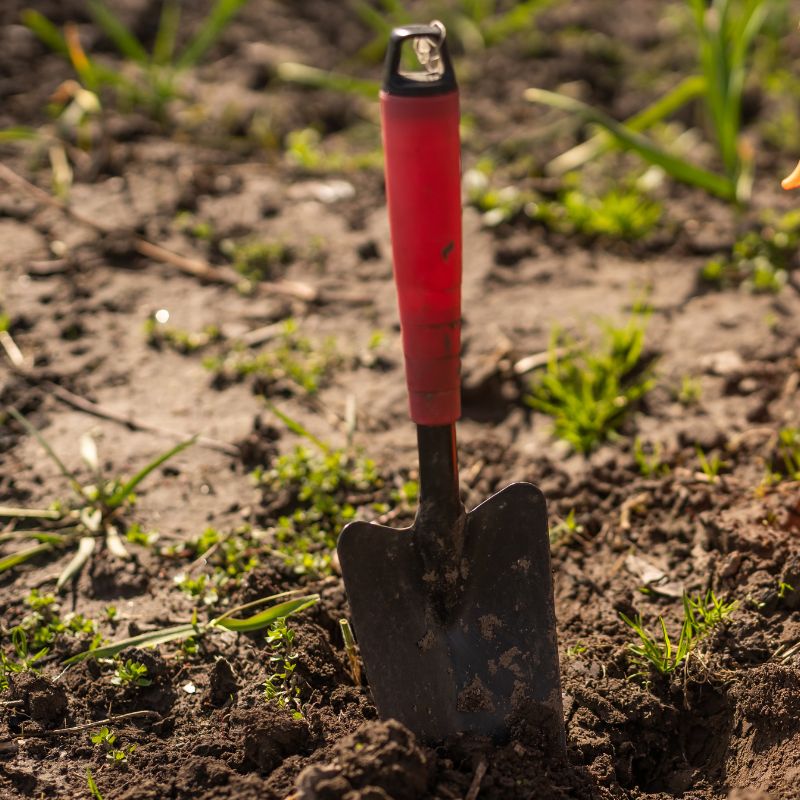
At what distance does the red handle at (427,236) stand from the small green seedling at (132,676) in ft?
2.56

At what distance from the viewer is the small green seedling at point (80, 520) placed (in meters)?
2.38

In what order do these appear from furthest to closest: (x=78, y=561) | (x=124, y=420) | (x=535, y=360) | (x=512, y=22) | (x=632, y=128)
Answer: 1. (x=512, y=22)
2. (x=632, y=128)
3. (x=535, y=360)
4. (x=124, y=420)
5. (x=78, y=561)

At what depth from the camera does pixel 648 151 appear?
3.31m

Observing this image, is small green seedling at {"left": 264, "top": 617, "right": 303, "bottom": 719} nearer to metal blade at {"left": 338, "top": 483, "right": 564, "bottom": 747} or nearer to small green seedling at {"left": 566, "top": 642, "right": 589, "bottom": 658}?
metal blade at {"left": 338, "top": 483, "right": 564, "bottom": 747}

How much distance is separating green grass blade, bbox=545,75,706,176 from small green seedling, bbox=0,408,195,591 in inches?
78.8

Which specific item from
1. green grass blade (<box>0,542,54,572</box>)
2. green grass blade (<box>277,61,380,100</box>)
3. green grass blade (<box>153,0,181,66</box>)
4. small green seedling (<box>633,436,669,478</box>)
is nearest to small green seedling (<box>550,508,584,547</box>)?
small green seedling (<box>633,436,669,478</box>)

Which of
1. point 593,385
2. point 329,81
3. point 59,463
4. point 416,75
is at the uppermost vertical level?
point 416,75

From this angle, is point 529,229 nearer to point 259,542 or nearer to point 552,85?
point 552,85

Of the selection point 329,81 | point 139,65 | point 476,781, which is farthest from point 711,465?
point 139,65

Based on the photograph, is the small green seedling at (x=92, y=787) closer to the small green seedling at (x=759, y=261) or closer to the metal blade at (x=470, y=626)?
the metal blade at (x=470, y=626)

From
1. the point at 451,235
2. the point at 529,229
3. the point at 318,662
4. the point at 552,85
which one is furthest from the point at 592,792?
the point at 552,85

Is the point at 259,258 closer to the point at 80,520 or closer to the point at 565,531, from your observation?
the point at 80,520

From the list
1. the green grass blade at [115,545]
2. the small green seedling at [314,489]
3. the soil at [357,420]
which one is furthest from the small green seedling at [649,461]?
the green grass blade at [115,545]

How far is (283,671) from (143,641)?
31 cm
